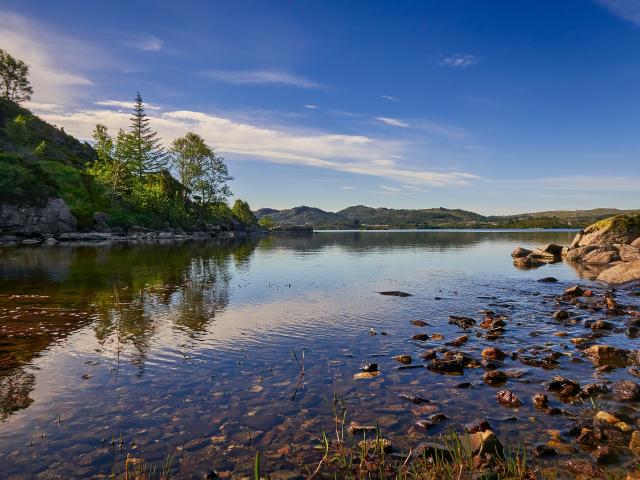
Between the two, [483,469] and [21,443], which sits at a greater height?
[483,469]

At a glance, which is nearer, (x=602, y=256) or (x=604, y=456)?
(x=604, y=456)

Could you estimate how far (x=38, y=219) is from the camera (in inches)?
2953

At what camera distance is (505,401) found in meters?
9.63

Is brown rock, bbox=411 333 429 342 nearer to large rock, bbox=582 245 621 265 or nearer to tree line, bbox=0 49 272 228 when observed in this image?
large rock, bbox=582 245 621 265

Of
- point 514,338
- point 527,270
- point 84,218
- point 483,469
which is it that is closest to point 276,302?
point 514,338

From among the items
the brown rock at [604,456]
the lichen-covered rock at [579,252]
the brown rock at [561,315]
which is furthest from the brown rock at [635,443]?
the lichen-covered rock at [579,252]

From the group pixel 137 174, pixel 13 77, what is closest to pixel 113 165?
pixel 137 174

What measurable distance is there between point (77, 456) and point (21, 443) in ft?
5.02

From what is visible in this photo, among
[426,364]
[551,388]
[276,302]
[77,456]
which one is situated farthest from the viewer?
[276,302]

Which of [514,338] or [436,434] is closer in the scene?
[436,434]

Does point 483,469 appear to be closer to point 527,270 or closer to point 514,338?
point 514,338

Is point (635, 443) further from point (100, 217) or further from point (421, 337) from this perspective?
point (100, 217)

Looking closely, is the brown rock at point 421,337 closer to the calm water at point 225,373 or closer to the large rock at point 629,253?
the calm water at point 225,373

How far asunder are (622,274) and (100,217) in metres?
110
